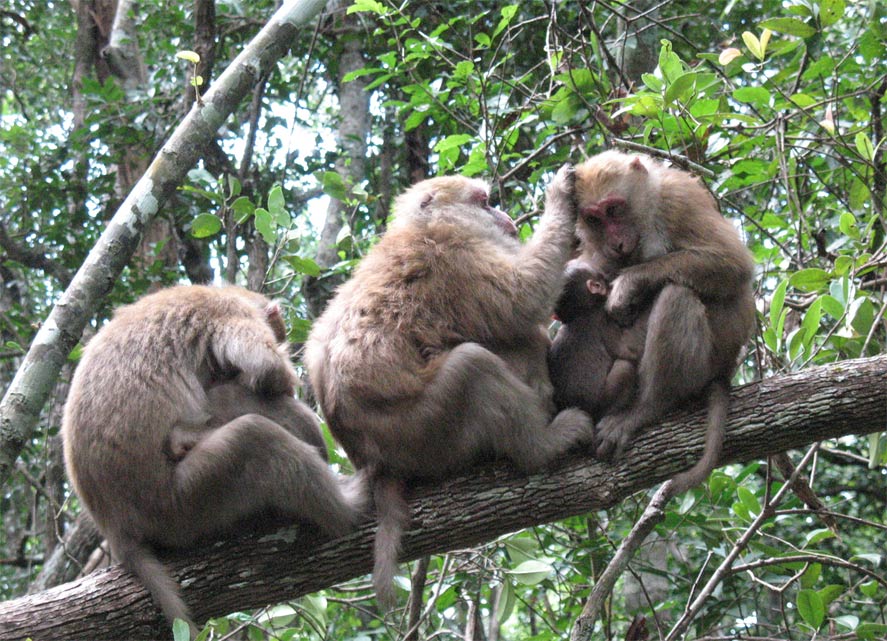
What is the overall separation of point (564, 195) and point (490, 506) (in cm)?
165

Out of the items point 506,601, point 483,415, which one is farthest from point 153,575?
point 506,601

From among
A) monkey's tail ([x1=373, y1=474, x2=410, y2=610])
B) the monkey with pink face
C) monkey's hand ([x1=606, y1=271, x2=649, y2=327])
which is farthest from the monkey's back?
monkey's hand ([x1=606, y1=271, x2=649, y2=327])

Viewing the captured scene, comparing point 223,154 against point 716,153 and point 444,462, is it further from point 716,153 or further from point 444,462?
point 444,462

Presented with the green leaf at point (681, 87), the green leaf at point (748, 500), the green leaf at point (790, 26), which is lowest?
the green leaf at point (748, 500)

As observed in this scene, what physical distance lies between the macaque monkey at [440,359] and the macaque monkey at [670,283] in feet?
0.78

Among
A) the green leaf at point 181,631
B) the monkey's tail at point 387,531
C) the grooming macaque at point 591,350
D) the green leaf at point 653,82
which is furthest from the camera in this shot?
the green leaf at point 653,82

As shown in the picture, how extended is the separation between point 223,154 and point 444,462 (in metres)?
5.21

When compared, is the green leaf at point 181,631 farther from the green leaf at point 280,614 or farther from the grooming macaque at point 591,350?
the grooming macaque at point 591,350

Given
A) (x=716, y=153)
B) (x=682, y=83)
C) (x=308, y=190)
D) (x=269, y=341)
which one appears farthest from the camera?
(x=308, y=190)

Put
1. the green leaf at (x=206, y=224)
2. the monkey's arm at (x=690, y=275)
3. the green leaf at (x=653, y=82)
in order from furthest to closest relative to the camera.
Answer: the green leaf at (x=206, y=224) → the green leaf at (x=653, y=82) → the monkey's arm at (x=690, y=275)

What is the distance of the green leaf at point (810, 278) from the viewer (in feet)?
17.5

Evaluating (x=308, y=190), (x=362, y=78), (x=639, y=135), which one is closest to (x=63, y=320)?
(x=639, y=135)

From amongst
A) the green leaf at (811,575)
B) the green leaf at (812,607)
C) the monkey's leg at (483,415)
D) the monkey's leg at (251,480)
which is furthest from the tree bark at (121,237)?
the green leaf at (811,575)

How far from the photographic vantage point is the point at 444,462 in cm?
457
